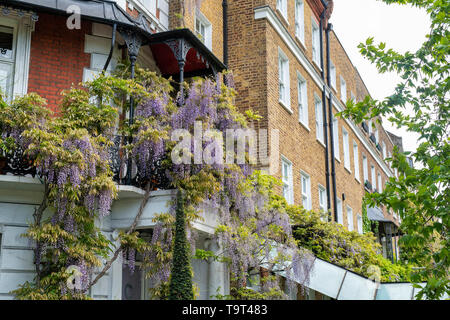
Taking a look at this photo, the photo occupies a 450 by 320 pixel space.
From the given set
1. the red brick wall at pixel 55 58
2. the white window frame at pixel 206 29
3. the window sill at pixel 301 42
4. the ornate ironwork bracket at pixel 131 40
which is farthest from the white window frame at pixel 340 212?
the red brick wall at pixel 55 58

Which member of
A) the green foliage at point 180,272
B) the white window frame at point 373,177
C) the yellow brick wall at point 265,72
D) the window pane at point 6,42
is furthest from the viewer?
the white window frame at point 373,177

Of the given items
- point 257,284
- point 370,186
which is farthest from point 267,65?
point 370,186

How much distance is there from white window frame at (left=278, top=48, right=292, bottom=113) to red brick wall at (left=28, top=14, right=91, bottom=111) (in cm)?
765

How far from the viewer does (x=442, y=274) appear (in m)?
10.3

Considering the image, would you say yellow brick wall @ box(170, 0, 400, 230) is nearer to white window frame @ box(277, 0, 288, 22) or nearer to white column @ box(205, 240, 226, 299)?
white window frame @ box(277, 0, 288, 22)

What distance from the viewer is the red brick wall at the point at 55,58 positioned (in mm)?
11484

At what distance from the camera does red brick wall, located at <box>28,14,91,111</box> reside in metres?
11.5

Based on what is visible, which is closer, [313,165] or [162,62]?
[162,62]

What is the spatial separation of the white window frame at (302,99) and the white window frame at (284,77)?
116 cm

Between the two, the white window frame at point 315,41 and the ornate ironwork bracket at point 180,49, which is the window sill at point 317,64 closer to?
the white window frame at point 315,41

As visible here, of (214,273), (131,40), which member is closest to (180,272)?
(214,273)

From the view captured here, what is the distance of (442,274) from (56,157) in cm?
682
